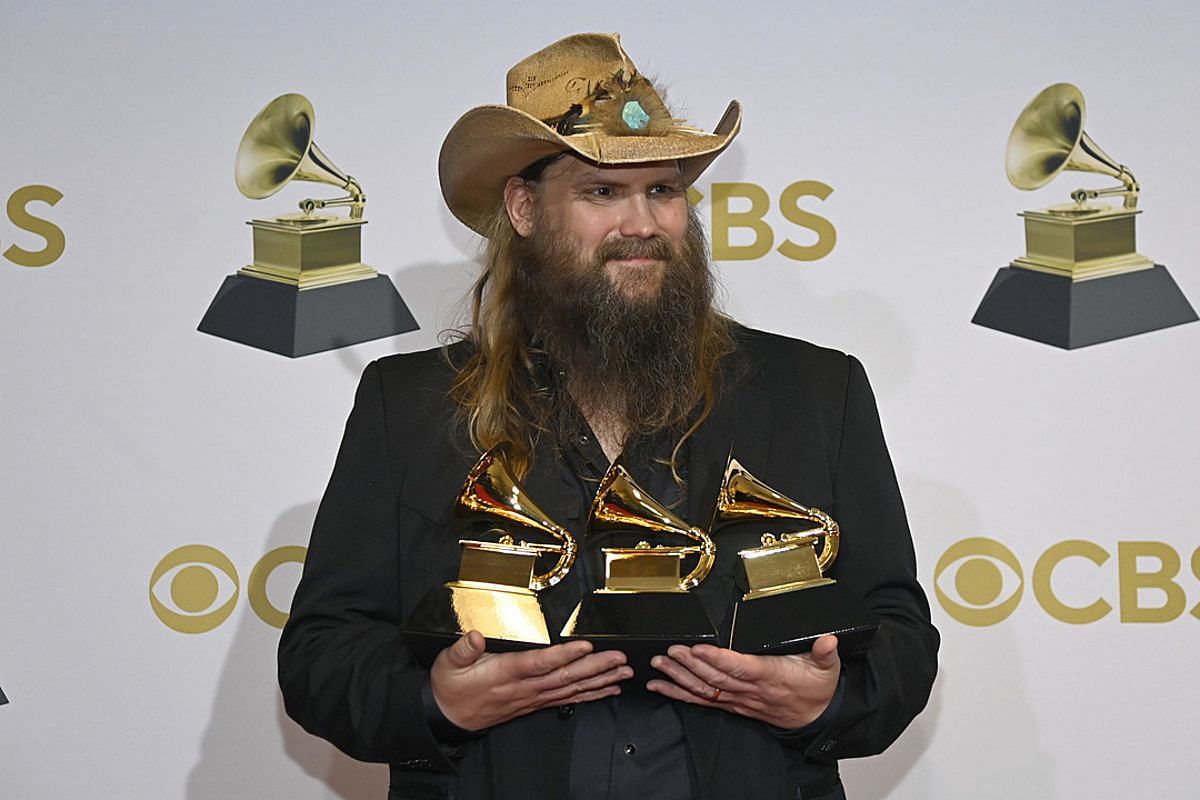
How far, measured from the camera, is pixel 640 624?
2.07 metres

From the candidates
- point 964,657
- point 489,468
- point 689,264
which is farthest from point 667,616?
point 964,657

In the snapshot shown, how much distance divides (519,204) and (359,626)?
803 mm

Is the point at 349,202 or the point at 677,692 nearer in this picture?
the point at 677,692

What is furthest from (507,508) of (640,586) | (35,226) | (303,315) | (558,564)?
(35,226)

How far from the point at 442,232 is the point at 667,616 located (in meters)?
1.39

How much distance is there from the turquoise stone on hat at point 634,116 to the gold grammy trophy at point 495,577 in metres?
0.60

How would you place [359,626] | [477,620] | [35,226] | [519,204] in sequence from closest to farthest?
[477,620]
[359,626]
[519,204]
[35,226]

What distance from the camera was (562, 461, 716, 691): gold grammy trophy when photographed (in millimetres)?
2053

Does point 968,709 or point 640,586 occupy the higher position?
point 640,586

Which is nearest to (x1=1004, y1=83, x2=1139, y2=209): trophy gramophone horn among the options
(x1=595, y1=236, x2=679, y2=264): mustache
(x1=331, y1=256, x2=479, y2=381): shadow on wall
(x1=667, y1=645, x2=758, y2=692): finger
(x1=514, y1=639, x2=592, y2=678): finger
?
(x1=595, y1=236, x2=679, y2=264): mustache

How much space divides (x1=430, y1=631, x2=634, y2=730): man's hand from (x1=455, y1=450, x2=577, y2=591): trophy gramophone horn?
0.16m

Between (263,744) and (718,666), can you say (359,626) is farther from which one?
(263,744)

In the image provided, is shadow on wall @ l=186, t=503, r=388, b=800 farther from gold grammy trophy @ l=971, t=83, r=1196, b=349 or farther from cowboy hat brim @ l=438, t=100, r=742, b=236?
gold grammy trophy @ l=971, t=83, r=1196, b=349

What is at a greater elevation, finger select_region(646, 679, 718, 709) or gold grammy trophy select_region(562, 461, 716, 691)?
gold grammy trophy select_region(562, 461, 716, 691)
